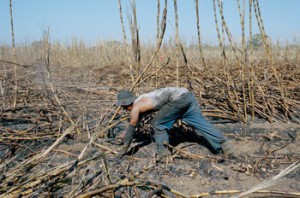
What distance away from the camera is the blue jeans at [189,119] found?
3.31 metres

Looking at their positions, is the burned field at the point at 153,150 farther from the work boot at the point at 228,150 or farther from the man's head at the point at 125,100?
the man's head at the point at 125,100

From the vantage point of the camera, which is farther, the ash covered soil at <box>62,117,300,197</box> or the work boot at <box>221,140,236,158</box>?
the work boot at <box>221,140,236,158</box>

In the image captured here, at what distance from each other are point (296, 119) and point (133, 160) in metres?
2.71

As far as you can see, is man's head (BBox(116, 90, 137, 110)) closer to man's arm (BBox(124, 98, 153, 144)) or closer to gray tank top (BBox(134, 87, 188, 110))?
man's arm (BBox(124, 98, 153, 144))

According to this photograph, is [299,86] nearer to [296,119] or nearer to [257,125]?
[296,119]

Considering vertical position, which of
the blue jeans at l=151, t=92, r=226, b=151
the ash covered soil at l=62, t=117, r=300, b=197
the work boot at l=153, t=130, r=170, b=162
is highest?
the blue jeans at l=151, t=92, r=226, b=151

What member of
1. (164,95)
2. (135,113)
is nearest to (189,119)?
(164,95)

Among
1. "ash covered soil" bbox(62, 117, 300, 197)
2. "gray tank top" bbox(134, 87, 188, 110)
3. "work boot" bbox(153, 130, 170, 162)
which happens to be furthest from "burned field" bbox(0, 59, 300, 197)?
"gray tank top" bbox(134, 87, 188, 110)

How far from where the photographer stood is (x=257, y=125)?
4230 mm

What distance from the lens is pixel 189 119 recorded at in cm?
347

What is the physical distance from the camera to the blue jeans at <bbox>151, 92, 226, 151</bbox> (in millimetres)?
3312

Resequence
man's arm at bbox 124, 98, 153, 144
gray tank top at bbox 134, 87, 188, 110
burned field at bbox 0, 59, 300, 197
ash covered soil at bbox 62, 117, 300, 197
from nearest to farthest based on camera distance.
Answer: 1. burned field at bbox 0, 59, 300, 197
2. ash covered soil at bbox 62, 117, 300, 197
3. man's arm at bbox 124, 98, 153, 144
4. gray tank top at bbox 134, 87, 188, 110

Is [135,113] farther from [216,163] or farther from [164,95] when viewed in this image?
[216,163]

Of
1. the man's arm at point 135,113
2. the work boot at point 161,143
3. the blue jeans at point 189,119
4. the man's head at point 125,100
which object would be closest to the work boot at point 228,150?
the blue jeans at point 189,119
